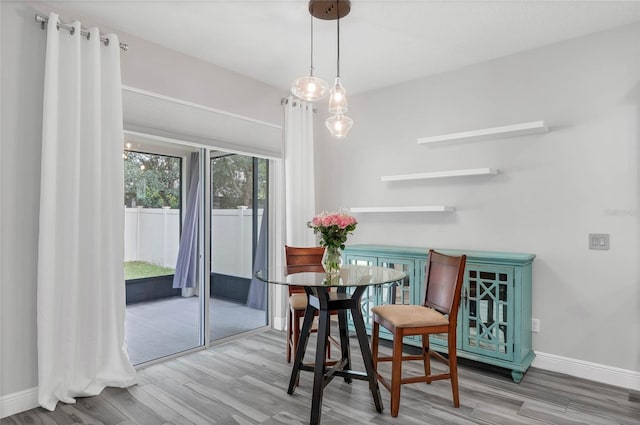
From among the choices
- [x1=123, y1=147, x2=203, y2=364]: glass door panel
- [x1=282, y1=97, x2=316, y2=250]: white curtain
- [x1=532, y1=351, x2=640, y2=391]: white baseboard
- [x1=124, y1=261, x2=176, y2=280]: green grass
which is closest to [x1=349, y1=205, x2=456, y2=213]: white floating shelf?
[x1=282, y1=97, x2=316, y2=250]: white curtain

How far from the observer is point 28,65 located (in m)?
2.46

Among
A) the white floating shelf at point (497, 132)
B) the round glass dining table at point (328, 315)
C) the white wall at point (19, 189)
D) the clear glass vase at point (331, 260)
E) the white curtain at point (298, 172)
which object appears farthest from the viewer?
the white curtain at point (298, 172)

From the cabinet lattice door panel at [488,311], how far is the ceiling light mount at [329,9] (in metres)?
2.12

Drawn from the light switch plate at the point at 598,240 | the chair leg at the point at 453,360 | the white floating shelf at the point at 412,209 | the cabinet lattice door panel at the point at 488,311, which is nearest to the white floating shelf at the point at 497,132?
the white floating shelf at the point at 412,209

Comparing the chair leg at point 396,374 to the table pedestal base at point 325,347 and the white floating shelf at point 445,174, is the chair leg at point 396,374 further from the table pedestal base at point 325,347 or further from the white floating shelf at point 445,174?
the white floating shelf at point 445,174

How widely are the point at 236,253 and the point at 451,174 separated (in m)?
2.25

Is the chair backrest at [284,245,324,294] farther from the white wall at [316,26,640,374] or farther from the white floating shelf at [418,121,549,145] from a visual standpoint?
the white floating shelf at [418,121,549,145]

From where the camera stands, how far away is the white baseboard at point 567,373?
237 centimetres

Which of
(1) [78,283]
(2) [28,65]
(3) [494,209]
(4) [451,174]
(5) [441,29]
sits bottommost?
(1) [78,283]

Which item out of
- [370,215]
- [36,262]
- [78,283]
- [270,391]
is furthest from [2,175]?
[370,215]

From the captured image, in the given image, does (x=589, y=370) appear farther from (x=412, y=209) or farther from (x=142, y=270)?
(x=142, y=270)

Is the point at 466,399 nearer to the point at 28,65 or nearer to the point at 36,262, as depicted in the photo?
the point at 36,262

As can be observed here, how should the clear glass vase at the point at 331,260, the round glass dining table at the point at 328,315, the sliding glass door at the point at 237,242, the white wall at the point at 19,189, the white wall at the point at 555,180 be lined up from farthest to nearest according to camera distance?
the sliding glass door at the point at 237,242 → the white wall at the point at 555,180 → the clear glass vase at the point at 331,260 → the white wall at the point at 19,189 → the round glass dining table at the point at 328,315

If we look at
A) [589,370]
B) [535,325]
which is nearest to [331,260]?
[535,325]
